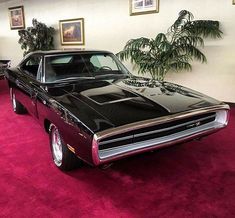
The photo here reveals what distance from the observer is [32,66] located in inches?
135

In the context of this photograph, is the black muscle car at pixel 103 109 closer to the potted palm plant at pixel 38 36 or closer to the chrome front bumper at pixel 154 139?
the chrome front bumper at pixel 154 139

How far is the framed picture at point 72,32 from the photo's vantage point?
267 inches

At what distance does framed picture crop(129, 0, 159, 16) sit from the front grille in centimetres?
359

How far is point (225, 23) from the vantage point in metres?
4.57

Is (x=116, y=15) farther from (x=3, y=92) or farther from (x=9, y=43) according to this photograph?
(x=9, y=43)

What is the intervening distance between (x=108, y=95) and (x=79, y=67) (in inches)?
32.8

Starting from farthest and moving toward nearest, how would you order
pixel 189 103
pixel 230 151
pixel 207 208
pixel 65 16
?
pixel 65 16, pixel 230 151, pixel 189 103, pixel 207 208

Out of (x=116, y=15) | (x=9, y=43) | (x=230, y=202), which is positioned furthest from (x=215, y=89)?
(x=9, y=43)

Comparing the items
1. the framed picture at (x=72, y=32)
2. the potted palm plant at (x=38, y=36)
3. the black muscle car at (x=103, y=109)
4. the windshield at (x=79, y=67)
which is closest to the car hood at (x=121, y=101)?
the black muscle car at (x=103, y=109)

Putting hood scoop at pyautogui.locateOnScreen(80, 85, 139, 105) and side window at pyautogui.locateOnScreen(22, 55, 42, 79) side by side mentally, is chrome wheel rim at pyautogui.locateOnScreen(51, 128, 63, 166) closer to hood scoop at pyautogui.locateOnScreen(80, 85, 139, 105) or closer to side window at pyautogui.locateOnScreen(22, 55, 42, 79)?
hood scoop at pyautogui.locateOnScreen(80, 85, 139, 105)

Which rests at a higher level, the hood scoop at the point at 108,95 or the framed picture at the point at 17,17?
the framed picture at the point at 17,17

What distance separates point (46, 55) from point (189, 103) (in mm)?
1789

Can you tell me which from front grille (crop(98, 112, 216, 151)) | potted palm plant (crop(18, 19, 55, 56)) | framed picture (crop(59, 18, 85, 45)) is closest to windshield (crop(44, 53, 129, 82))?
front grille (crop(98, 112, 216, 151))

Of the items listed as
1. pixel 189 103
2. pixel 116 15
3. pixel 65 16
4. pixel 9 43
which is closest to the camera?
pixel 189 103
